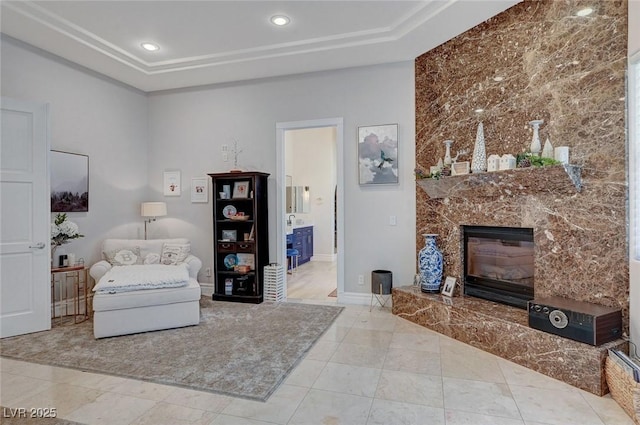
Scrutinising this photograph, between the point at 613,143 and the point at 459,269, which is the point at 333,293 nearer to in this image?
the point at 459,269

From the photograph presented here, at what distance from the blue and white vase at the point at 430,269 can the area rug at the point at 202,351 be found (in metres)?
1.13

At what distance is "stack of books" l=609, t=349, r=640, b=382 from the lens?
2018 mm

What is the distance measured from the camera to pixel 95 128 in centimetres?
457

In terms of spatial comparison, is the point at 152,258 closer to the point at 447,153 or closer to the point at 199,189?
the point at 199,189

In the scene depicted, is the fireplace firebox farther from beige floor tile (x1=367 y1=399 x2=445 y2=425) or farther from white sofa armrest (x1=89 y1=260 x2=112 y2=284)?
white sofa armrest (x1=89 y1=260 x2=112 y2=284)

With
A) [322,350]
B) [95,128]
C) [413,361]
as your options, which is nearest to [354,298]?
[322,350]

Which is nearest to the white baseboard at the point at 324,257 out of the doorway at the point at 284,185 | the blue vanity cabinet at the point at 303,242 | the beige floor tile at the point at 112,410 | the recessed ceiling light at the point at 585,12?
the blue vanity cabinet at the point at 303,242

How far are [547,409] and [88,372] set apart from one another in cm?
331

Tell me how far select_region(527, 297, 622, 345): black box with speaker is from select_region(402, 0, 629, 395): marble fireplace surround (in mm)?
75

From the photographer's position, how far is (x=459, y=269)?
3736 mm

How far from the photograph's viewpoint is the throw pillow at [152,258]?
4.50m

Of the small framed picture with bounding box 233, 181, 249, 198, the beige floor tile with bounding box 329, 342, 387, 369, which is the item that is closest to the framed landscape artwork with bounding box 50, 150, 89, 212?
the small framed picture with bounding box 233, 181, 249, 198

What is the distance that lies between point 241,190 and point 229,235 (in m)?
0.67

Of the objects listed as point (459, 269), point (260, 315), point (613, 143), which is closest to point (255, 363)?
point (260, 315)
